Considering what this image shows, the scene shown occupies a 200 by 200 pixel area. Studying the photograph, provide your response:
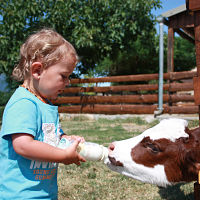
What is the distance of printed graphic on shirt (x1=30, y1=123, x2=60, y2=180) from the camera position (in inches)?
61.5

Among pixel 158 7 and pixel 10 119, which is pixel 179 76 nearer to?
pixel 158 7

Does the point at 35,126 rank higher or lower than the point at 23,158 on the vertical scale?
higher

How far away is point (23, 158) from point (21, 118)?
0.29 meters

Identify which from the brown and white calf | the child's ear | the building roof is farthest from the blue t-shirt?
the building roof

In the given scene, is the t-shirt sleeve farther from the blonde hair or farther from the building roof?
the building roof

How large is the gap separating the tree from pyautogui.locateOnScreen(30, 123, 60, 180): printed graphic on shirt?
756 centimetres

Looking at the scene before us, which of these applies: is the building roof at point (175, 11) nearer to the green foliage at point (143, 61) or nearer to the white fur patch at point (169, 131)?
the white fur patch at point (169, 131)

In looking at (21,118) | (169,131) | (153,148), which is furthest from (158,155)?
(21,118)

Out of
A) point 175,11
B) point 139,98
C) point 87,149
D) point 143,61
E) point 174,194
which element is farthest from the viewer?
point 143,61

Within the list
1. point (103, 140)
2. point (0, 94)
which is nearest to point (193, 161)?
point (103, 140)

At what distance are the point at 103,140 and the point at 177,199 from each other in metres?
2.68

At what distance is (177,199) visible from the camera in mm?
2750

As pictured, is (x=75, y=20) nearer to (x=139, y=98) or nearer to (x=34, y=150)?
(x=139, y=98)

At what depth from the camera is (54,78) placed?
1.61 metres
